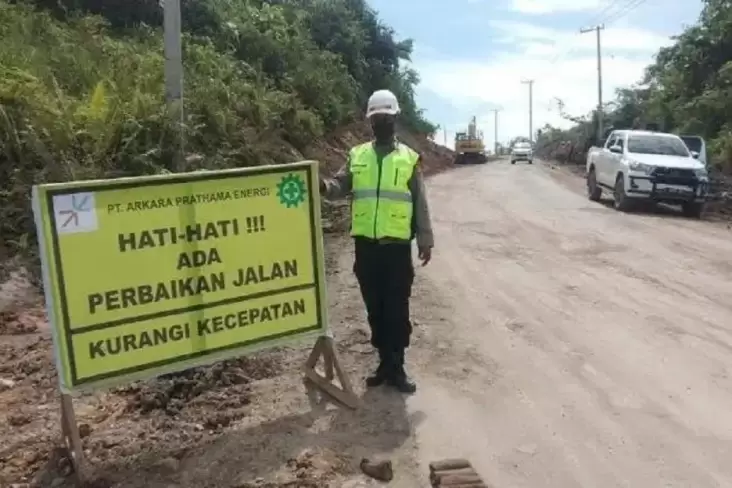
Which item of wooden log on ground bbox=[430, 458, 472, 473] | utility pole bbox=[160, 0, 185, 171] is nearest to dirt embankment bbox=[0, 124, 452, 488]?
wooden log on ground bbox=[430, 458, 472, 473]

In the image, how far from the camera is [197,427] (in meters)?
4.79

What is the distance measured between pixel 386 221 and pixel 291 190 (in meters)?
0.64

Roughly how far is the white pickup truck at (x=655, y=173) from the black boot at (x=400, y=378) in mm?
12895

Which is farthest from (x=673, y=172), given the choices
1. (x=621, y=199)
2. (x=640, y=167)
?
(x=621, y=199)

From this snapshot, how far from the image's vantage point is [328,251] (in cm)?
1092

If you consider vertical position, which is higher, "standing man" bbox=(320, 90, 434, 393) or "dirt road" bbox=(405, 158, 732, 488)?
"standing man" bbox=(320, 90, 434, 393)

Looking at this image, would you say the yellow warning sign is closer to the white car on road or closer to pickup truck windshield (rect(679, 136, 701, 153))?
pickup truck windshield (rect(679, 136, 701, 153))

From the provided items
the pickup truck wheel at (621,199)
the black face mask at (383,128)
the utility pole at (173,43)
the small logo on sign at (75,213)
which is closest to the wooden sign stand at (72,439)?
the small logo on sign at (75,213)

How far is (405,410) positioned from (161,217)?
193 centimetres

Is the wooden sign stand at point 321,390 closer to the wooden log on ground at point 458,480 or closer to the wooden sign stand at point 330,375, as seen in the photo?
the wooden sign stand at point 330,375

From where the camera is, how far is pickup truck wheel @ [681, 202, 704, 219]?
56.7 ft

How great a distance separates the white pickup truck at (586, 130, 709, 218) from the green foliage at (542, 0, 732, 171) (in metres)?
9.13

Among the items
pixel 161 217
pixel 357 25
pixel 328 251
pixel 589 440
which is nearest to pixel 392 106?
pixel 161 217

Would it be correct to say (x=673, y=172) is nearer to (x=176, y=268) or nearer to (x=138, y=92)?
(x=138, y=92)
